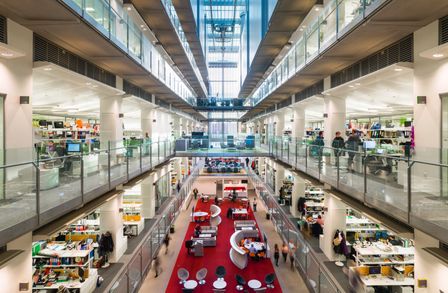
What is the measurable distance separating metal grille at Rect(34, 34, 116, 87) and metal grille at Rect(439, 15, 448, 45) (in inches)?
307

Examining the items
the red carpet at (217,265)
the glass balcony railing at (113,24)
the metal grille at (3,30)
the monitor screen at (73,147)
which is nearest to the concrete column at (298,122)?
the red carpet at (217,265)

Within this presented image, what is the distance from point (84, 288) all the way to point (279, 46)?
12.1 metres

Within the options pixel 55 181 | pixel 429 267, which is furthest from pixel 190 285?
pixel 429 267

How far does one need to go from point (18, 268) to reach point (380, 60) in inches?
352

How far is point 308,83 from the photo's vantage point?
1188 cm

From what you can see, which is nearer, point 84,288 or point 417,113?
point 417,113

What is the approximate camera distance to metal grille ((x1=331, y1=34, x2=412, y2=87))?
581 centimetres

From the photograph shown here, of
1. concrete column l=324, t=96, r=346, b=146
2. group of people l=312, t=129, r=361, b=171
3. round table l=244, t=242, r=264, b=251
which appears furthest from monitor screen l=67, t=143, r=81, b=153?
round table l=244, t=242, r=264, b=251

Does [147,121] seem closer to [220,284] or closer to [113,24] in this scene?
[113,24]

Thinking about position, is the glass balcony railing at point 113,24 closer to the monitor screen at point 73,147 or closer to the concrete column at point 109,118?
the concrete column at point 109,118

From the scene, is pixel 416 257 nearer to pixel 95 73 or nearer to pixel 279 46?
→ pixel 95 73

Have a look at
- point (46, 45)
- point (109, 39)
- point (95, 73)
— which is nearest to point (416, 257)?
point (109, 39)

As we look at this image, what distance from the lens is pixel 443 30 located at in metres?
4.80

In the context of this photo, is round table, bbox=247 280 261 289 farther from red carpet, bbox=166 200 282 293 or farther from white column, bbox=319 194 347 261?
white column, bbox=319 194 347 261
